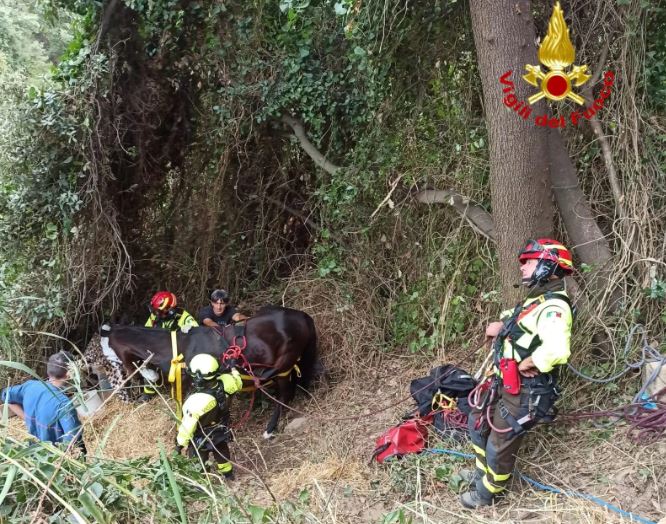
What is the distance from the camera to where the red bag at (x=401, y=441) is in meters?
4.28

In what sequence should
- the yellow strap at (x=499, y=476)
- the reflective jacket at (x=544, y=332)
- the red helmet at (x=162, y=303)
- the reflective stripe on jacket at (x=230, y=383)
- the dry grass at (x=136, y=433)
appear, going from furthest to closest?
the red helmet at (x=162, y=303)
the dry grass at (x=136, y=433)
the reflective stripe on jacket at (x=230, y=383)
the yellow strap at (x=499, y=476)
the reflective jacket at (x=544, y=332)

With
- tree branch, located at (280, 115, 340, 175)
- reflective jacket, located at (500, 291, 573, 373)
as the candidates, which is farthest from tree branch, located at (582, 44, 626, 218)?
tree branch, located at (280, 115, 340, 175)

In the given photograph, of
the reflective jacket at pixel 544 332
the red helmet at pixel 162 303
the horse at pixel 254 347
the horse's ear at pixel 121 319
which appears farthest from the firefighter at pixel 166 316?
the reflective jacket at pixel 544 332

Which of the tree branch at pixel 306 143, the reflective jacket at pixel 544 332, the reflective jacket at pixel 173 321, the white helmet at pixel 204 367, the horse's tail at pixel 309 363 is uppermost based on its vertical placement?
the tree branch at pixel 306 143

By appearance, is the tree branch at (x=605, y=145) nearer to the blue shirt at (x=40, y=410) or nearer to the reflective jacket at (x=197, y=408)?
the reflective jacket at (x=197, y=408)

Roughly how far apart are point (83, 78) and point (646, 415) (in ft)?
19.4

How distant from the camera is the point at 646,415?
3764 millimetres

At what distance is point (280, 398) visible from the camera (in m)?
5.99

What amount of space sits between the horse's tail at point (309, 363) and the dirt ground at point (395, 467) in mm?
429

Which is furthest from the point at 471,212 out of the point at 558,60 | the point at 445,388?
the point at 445,388

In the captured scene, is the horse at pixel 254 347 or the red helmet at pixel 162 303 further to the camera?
the red helmet at pixel 162 303

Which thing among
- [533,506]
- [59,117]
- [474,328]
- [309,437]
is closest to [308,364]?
[309,437]

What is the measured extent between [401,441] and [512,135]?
2.35m

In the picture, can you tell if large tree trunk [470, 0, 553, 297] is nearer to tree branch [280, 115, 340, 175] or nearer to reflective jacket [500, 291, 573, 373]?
reflective jacket [500, 291, 573, 373]
